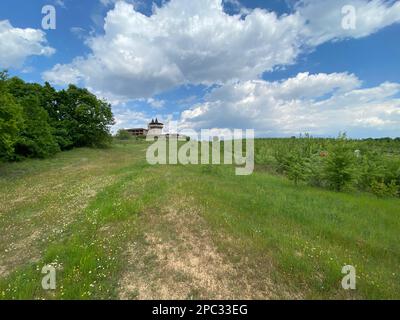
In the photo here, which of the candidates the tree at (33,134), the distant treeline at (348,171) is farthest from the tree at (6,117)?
the distant treeline at (348,171)

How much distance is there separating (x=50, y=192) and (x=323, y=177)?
16.3 metres

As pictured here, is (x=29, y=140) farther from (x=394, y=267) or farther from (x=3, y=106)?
(x=394, y=267)

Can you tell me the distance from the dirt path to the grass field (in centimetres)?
2

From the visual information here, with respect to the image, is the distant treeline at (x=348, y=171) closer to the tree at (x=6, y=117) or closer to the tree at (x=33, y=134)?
the tree at (x=6, y=117)

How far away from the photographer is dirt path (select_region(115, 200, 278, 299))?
4988mm

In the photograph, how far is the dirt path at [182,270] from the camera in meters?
4.99

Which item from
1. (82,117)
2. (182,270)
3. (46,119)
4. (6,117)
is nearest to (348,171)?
(182,270)

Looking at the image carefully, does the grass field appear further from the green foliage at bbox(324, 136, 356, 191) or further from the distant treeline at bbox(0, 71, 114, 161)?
the distant treeline at bbox(0, 71, 114, 161)

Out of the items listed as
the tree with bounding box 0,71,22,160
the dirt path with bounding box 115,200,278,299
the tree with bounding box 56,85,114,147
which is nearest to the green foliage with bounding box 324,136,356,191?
the dirt path with bounding box 115,200,278,299

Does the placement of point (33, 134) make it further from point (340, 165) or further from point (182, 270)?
point (340, 165)

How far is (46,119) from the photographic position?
29.3 m

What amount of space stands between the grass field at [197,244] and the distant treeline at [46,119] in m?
9.49

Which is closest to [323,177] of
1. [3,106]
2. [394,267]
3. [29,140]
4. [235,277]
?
[394,267]

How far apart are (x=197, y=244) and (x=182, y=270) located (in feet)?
4.16
